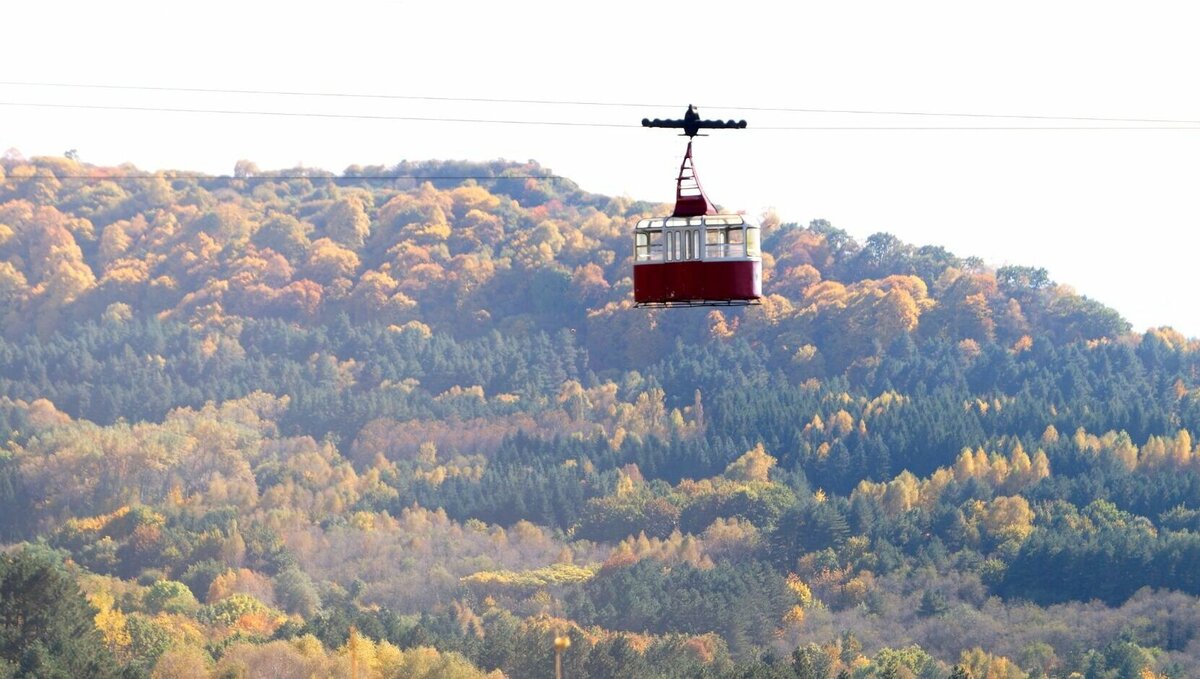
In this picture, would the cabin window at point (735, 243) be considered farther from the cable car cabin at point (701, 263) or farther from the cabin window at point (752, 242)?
the cabin window at point (752, 242)

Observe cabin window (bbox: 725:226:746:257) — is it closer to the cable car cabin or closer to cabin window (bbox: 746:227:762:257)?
the cable car cabin

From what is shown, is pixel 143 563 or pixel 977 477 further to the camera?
pixel 977 477

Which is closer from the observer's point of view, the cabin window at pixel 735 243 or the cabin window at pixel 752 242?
the cabin window at pixel 735 243

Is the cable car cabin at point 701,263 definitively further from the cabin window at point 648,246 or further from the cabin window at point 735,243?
the cabin window at point 648,246

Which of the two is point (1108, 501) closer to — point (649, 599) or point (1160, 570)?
point (1160, 570)

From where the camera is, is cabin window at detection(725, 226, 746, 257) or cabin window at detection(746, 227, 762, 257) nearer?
cabin window at detection(725, 226, 746, 257)

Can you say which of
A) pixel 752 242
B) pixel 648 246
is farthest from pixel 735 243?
pixel 648 246

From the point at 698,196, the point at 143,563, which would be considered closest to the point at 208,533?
the point at 143,563
